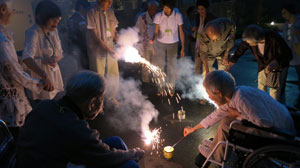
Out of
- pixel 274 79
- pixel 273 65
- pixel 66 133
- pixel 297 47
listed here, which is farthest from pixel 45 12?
pixel 297 47

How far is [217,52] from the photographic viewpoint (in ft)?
19.9

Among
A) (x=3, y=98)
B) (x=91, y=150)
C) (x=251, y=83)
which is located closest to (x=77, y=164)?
(x=91, y=150)

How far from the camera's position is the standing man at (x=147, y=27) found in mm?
6984

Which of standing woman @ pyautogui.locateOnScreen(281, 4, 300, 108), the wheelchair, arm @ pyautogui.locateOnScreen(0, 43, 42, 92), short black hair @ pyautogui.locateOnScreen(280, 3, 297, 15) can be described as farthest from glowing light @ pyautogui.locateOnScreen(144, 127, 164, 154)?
short black hair @ pyautogui.locateOnScreen(280, 3, 297, 15)

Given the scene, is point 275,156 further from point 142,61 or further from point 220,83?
point 142,61

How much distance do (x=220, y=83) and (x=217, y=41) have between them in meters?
3.15

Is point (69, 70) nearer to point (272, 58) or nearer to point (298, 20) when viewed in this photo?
point (272, 58)

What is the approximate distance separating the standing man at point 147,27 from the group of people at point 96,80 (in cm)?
3

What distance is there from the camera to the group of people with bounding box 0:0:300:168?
6.68ft

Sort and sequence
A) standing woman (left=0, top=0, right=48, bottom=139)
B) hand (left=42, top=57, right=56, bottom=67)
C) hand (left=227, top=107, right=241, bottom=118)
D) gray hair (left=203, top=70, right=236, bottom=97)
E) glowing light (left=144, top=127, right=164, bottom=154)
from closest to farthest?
1. gray hair (left=203, top=70, right=236, bottom=97)
2. hand (left=227, top=107, right=241, bottom=118)
3. standing woman (left=0, top=0, right=48, bottom=139)
4. hand (left=42, top=57, right=56, bottom=67)
5. glowing light (left=144, top=127, right=164, bottom=154)

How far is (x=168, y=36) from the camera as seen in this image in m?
6.50

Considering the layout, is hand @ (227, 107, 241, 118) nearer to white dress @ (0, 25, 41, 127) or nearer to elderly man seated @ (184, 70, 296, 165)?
elderly man seated @ (184, 70, 296, 165)

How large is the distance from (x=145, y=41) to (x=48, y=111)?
18.6 feet

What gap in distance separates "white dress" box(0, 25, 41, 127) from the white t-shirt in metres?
3.82
